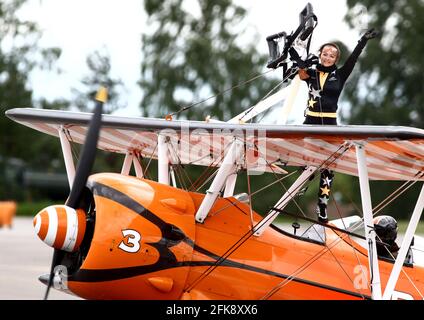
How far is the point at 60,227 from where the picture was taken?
6.92 m

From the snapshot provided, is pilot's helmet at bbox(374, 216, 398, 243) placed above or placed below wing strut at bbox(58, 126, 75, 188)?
below

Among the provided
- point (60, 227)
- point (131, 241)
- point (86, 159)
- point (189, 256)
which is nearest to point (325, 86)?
point (189, 256)

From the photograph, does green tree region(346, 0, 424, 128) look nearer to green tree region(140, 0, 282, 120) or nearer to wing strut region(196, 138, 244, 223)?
green tree region(140, 0, 282, 120)

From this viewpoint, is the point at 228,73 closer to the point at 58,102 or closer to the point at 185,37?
the point at 185,37

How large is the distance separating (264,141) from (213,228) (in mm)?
1008

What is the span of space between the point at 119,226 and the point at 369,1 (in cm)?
3956

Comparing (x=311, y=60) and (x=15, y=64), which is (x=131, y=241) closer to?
(x=311, y=60)

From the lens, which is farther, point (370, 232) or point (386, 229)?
point (386, 229)

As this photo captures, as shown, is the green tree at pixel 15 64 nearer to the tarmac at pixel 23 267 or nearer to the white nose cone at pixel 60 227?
the tarmac at pixel 23 267

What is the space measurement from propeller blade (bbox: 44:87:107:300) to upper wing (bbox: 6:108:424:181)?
38.0 inches

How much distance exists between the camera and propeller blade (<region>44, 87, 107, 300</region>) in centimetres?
646

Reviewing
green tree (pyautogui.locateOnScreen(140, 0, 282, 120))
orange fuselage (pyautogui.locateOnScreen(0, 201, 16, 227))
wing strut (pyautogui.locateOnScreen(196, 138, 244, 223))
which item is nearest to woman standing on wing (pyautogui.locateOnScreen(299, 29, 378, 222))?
wing strut (pyautogui.locateOnScreen(196, 138, 244, 223))

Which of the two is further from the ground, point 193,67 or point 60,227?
point 193,67
